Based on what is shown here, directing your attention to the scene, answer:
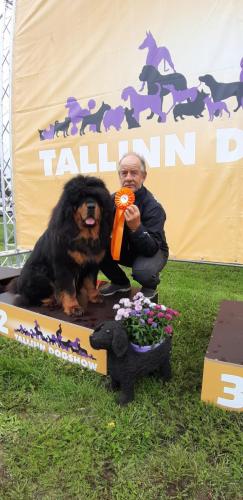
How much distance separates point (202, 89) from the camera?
3.92 m

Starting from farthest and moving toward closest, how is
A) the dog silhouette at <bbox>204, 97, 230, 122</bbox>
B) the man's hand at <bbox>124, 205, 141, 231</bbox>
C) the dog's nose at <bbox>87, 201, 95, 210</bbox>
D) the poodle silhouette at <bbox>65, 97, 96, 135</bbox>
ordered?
1. the poodle silhouette at <bbox>65, 97, 96, 135</bbox>
2. the dog silhouette at <bbox>204, 97, 230, 122</bbox>
3. the man's hand at <bbox>124, 205, 141, 231</bbox>
4. the dog's nose at <bbox>87, 201, 95, 210</bbox>

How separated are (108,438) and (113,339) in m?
0.50

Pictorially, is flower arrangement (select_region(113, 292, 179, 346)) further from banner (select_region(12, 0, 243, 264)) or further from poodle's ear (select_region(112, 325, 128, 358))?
banner (select_region(12, 0, 243, 264))

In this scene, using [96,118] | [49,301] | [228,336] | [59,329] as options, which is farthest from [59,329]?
[96,118]

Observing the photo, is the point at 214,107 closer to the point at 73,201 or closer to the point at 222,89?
the point at 222,89

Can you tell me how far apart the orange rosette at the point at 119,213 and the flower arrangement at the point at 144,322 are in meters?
0.58

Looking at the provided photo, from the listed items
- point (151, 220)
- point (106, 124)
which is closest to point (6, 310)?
Answer: point (151, 220)

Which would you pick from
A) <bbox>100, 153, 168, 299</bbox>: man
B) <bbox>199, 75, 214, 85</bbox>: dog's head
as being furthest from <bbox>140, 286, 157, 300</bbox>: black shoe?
<bbox>199, 75, 214, 85</bbox>: dog's head

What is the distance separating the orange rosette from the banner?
1958 mm

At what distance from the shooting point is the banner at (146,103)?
3.83 metres

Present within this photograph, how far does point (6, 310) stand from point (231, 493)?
211 cm

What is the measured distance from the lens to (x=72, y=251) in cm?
244

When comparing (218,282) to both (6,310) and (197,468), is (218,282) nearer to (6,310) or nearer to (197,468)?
(6,310)

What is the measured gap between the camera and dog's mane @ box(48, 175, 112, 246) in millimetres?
2314
